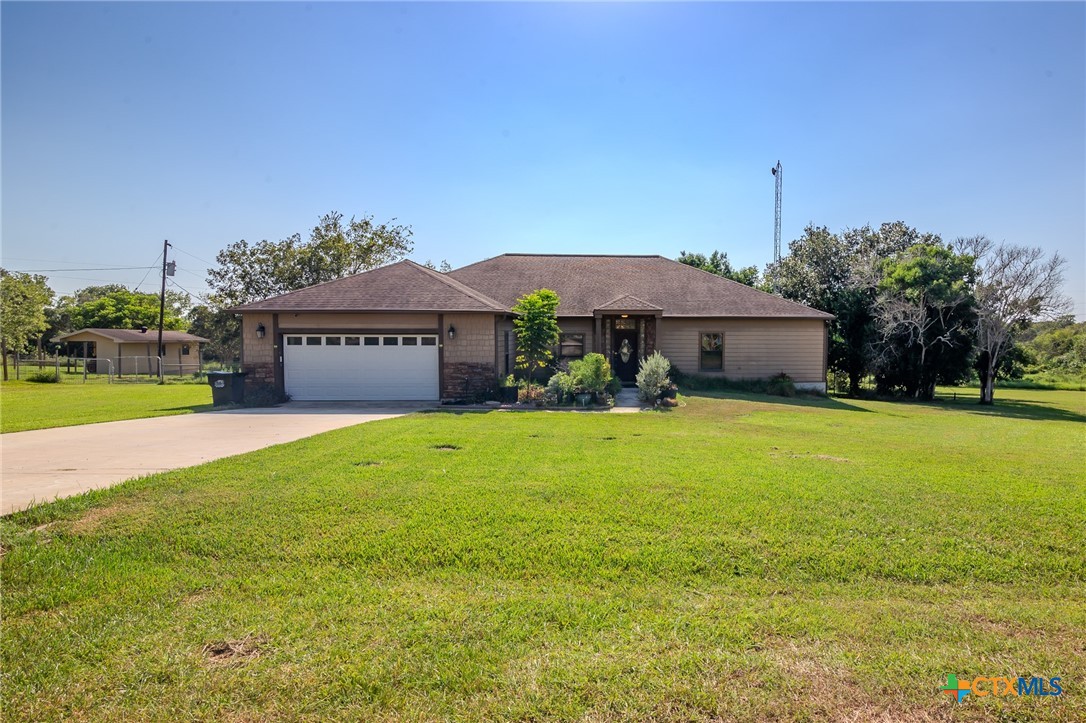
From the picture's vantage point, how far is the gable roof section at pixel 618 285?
20.4m

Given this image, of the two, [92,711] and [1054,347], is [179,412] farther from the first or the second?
[1054,347]

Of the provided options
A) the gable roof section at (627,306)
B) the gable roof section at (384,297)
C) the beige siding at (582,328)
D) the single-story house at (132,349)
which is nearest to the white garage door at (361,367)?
the gable roof section at (384,297)

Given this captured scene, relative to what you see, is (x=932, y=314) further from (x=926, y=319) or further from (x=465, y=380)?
(x=465, y=380)

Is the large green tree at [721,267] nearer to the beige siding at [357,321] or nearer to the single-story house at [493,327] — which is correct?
the single-story house at [493,327]

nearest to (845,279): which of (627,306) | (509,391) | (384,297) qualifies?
(627,306)

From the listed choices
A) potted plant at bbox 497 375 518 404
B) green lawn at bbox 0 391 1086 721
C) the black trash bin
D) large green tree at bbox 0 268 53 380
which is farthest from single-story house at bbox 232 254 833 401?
large green tree at bbox 0 268 53 380

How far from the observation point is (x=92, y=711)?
264cm

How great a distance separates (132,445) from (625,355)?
15.0m

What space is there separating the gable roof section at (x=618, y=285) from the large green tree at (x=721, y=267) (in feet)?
36.6

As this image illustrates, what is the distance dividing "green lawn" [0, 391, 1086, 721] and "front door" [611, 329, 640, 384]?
13371mm

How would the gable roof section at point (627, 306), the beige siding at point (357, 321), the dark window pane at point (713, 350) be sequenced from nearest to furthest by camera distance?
1. the beige siding at point (357, 321)
2. the gable roof section at point (627, 306)
3. the dark window pane at point (713, 350)

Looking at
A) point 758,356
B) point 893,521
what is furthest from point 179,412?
point 758,356

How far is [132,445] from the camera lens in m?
8.77

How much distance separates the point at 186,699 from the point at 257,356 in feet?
49.5
